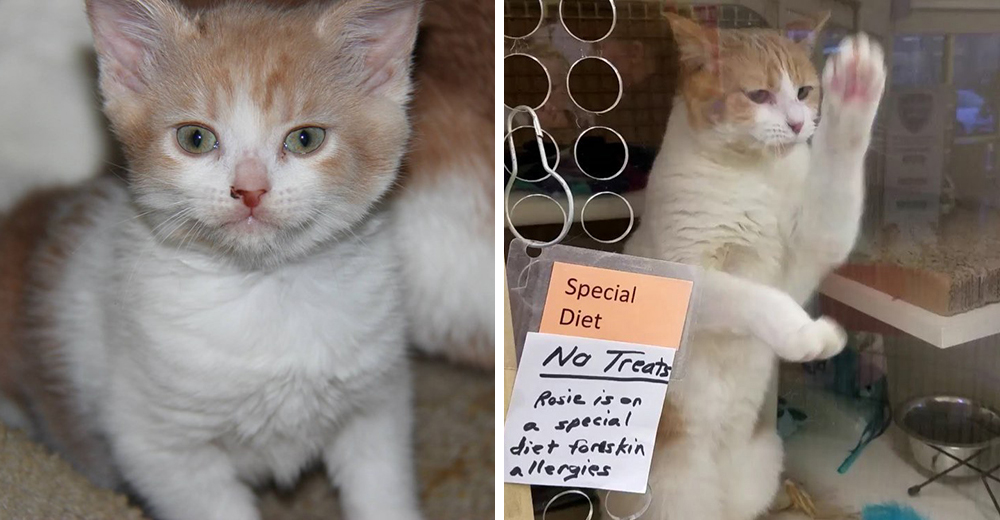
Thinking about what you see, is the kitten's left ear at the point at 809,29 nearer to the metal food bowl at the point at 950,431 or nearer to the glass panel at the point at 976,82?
the glass panel at the point at 976,82

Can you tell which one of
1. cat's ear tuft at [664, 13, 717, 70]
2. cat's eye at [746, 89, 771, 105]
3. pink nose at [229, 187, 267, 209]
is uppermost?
cat's ear tuft at [664, 13, 717, 70]

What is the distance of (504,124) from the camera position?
768 mm

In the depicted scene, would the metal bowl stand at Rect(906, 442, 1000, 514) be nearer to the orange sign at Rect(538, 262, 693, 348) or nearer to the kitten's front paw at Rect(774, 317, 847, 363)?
the kitten's front paw at Rect(774, 317, 847, 363)

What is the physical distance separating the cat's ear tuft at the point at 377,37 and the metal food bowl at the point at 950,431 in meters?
0.66

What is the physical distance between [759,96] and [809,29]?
85 mm

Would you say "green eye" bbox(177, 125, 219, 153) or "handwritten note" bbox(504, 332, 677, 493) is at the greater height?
"green eye" bbox(177, 125, 219, 153)

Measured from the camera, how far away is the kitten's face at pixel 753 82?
742 mm

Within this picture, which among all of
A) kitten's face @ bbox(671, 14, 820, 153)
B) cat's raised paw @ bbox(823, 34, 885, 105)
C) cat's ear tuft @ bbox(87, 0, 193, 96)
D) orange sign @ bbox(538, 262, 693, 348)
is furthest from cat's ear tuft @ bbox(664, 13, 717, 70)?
cat's ear tuft @ bbox(87, 0, 193, 96)

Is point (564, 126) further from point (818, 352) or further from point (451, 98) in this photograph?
point (818, 352)

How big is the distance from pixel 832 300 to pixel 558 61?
0.39m

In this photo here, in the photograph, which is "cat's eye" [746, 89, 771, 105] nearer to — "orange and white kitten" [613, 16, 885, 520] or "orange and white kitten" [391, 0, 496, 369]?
"orange and white kitten" [613, 16, 885, 520]

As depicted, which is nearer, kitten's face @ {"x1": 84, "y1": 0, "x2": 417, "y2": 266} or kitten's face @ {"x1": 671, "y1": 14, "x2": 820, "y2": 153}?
kitten's face @ {"x1": 84, "y1": 0, "x2": 417, "y2": 266}

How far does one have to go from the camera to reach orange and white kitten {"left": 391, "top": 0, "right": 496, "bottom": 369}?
0.73 meters

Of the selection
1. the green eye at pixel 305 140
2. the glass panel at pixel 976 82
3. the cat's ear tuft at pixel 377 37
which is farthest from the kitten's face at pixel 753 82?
the green eye at pixel 305 140
